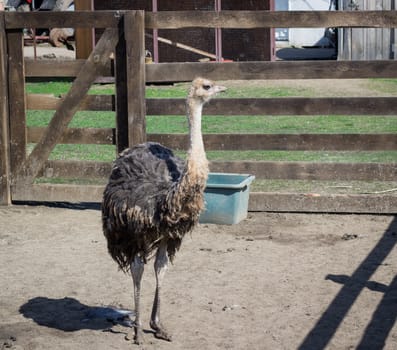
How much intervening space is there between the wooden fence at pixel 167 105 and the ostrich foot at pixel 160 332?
3.41 meters

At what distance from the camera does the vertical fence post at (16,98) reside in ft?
30.8

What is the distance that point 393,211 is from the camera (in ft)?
29.5

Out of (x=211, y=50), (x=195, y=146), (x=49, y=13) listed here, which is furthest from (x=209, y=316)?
(x=211, y=50)

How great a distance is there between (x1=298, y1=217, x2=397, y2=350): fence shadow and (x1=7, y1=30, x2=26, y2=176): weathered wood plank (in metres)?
3.82

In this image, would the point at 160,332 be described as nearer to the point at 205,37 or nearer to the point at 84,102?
the point at 84,102

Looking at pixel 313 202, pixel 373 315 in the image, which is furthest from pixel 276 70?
pixel 373 315

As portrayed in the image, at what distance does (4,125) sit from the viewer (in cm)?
941

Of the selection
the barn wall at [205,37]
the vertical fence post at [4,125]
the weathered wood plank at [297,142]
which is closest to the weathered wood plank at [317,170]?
the weathered wood plank at [297,142]

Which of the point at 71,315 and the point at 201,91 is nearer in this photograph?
the point at 201,91

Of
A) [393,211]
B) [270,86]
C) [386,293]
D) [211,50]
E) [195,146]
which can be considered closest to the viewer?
[195,146]

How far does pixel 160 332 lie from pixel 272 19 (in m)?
4.10

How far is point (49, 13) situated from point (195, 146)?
4.22m

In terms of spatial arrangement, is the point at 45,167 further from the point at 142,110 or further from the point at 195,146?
the point at 195,146

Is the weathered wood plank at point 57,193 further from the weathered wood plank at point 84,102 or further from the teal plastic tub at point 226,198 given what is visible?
the teal plastic tub at point 226,198
